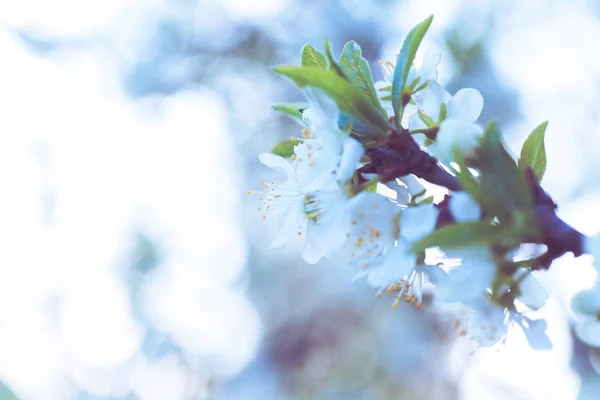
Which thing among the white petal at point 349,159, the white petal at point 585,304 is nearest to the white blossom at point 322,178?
the white petal at point 349,159

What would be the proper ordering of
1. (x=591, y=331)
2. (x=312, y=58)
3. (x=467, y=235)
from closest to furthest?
(x=467, y=235)
(x=591, y=331)
(x=312, y=58)

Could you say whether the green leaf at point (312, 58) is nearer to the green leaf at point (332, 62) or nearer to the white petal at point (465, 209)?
the green leaf at point (332, 62)

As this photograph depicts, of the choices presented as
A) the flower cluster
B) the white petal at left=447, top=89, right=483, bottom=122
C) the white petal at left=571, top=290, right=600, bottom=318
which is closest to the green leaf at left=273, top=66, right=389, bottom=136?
the flower cluster

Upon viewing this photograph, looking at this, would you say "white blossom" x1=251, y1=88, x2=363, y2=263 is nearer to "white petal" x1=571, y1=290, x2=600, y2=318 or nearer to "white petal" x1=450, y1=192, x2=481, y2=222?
"white petal" x1=450, y1=192, x2=481, y2=222

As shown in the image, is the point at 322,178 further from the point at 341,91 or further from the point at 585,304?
the point at 585,304

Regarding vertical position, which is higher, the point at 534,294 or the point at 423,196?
the point at 423,196

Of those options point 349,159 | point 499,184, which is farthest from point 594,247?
point 349,159
